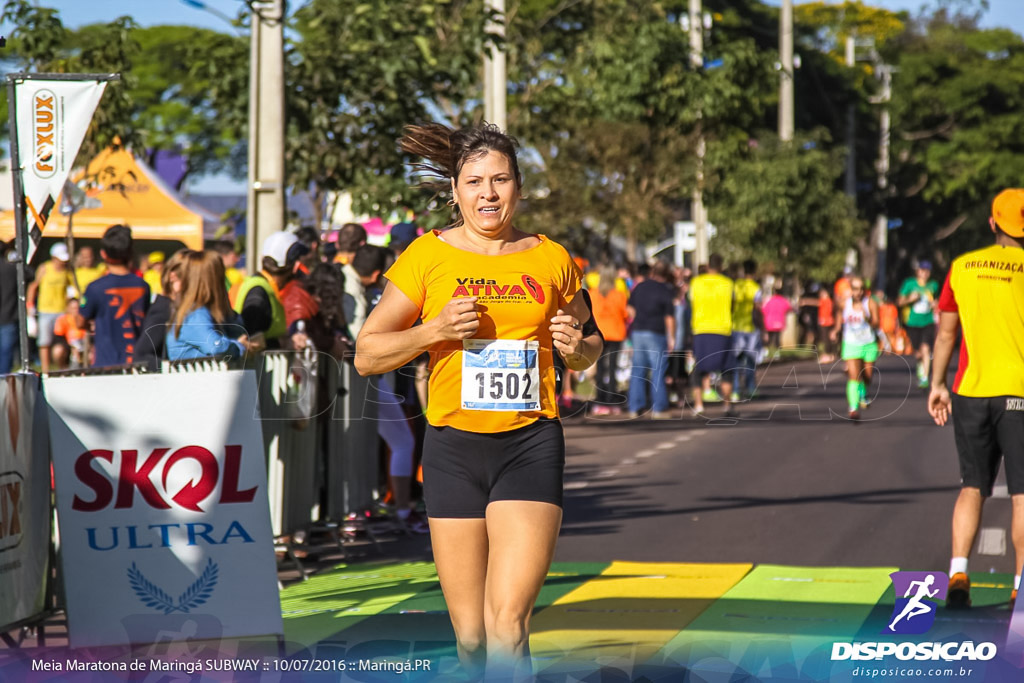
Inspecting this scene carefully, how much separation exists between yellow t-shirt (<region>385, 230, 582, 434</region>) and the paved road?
4751 millimetres

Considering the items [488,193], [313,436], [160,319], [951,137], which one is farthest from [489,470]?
[951,137]

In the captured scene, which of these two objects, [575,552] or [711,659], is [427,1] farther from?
[711,659]

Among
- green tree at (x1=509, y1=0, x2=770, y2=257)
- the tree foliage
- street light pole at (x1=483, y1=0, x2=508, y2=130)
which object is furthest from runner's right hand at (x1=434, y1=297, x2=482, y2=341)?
green tree at (x1=509, y1=0, x2=770, y2=257)

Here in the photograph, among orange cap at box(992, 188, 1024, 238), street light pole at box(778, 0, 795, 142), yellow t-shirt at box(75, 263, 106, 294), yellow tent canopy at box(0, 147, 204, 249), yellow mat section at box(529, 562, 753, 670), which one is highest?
street light pole at box(778, 0, 795, 142)

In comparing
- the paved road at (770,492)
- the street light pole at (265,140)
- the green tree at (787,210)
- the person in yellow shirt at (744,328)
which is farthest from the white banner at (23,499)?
the green tree at (787,210)

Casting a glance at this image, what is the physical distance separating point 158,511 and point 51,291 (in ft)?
44.5

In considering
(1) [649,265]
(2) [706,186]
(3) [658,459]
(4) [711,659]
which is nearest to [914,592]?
(4) [711,659]

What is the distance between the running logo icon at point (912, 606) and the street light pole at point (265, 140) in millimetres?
7156

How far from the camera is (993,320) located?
24.1 ft

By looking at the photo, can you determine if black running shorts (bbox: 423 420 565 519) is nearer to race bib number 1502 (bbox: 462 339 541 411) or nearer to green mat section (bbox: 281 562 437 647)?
race bib number 1502 (bbox: 462 339 541 411)

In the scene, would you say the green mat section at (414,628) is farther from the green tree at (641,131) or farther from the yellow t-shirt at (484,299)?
the green tree at (641,131)

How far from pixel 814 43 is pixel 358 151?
53543 millimetres

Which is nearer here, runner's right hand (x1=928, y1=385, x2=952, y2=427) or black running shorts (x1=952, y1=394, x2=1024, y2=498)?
black running shorts (x1=952, y1=394, x2=1024, y2=498)

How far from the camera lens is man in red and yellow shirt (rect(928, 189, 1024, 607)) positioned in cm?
734
